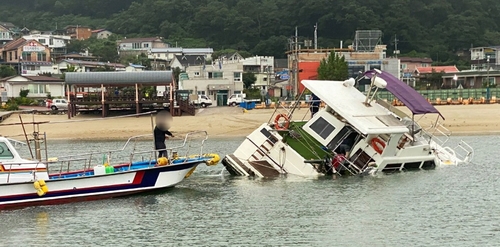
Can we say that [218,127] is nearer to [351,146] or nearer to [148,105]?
[148,105]

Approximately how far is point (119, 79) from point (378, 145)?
126 feet

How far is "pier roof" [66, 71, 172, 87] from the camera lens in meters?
65.5

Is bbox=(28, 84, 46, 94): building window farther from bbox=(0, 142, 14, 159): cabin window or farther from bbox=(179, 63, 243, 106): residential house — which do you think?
bbox=(0, 142, 14, 159): cabin window

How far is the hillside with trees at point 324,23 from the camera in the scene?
138 metres

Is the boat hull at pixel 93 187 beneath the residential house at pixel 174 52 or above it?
beneath

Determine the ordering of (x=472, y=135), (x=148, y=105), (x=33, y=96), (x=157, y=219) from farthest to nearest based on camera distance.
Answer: (x=33, y=96) < (x=148, y=105) < (x=472, y=135) < (x=157, y=219)

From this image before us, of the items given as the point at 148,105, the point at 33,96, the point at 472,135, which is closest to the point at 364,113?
the point at 472,135

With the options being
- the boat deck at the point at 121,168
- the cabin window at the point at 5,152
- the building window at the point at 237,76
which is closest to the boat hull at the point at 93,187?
the boat deck at the point at 121,168

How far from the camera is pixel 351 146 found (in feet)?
102

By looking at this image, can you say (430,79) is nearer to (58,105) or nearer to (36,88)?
(36,88)

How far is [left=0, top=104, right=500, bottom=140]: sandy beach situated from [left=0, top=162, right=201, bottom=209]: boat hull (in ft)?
75.4

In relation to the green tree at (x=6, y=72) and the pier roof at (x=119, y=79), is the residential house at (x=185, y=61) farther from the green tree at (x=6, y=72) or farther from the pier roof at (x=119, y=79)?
the pier roof at (x=119, y=79)

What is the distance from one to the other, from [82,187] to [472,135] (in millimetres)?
30147

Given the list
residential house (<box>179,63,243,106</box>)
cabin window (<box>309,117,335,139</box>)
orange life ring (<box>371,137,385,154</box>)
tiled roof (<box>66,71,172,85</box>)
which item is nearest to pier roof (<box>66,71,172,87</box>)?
tiled roof (<box>66,71,172,85</box>)
